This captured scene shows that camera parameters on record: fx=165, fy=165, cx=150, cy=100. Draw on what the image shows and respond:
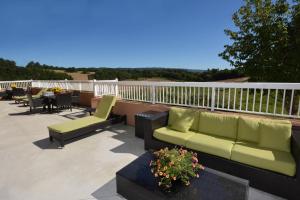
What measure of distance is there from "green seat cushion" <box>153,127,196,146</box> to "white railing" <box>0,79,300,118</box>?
1247 millimetres

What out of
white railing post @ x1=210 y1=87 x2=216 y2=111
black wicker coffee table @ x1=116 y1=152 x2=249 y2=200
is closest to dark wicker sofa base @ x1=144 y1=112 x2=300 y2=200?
black wicker coffee table @ x1=116 y1=152 x2=249 y2=200

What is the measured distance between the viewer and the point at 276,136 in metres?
2.57

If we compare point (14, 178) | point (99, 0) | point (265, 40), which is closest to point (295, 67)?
point (265, 40)

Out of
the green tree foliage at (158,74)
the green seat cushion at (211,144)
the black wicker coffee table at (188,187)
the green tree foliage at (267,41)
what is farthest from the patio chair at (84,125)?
the green tree foliage at (158,74)

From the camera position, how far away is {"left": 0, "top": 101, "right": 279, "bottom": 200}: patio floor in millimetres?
2412

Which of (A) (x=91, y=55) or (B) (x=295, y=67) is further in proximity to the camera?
→ (A) (x=91, y=55)

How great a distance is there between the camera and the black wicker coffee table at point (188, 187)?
173cm

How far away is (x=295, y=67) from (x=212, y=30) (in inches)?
169

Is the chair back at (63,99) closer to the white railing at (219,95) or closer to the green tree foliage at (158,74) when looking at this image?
the white railing at (219,95)

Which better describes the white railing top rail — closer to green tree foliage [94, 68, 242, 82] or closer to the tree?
the tree

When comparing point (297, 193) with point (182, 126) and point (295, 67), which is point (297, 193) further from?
point (295, 67)

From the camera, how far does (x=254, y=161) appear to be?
91.7 inches

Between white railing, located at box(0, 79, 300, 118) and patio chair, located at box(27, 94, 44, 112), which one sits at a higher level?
white railing, located at box(0, 79, 300, 118)

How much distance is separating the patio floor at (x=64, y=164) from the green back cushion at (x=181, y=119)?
94cm
